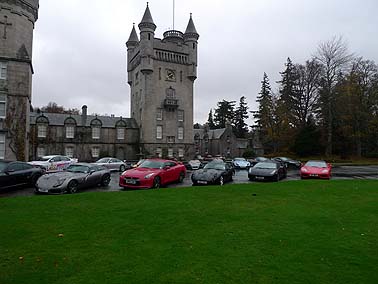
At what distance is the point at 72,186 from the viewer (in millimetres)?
14570

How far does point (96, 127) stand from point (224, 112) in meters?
51.5

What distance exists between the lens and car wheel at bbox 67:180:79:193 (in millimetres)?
14355

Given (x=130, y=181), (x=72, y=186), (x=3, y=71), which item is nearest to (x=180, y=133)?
(x=3, y=71)

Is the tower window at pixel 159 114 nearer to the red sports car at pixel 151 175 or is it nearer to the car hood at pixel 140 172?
the red sports car at pixel 151 175

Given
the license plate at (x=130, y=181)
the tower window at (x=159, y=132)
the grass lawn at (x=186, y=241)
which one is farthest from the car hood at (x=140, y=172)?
the tower window at (x=159, y=132)

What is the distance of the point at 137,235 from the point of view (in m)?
6.77

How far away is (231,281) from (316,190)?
1144 centimetres

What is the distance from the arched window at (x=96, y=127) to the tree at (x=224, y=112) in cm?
4978

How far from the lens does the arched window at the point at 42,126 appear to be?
47281mm

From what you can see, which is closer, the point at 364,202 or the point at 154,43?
the point at 364,202

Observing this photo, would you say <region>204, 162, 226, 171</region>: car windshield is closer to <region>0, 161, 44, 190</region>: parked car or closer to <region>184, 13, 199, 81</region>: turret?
<region>0, 161, 44, 190</region>: parked car

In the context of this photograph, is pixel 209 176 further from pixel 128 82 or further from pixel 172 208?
pixel 128 82

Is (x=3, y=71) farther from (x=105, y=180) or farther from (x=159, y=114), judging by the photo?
(x=159, y=114)

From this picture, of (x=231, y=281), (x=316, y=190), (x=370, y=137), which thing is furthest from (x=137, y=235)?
(x=370, y=137)
